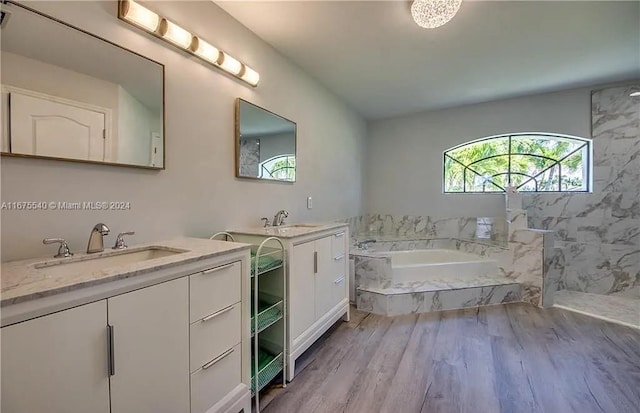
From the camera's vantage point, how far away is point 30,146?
1.12 metres

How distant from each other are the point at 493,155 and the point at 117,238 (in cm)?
447

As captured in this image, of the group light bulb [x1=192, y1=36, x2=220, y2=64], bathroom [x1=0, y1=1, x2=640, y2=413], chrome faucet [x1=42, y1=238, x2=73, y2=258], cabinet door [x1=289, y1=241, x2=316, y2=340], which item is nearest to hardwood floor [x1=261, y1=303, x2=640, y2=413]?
bathroom [x1=0, y1=1, x2=640, y2=413]

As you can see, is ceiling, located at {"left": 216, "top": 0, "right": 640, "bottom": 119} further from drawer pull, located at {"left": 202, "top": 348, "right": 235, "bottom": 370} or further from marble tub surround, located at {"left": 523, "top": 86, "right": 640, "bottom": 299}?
drawer pull, located at {"left": 202, "top": 348, "right": 235, "bottom": 370}

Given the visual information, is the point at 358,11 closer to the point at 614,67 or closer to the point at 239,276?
the point at 239,276

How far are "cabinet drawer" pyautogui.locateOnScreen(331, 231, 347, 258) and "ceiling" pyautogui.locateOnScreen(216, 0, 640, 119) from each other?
1557 millimetres

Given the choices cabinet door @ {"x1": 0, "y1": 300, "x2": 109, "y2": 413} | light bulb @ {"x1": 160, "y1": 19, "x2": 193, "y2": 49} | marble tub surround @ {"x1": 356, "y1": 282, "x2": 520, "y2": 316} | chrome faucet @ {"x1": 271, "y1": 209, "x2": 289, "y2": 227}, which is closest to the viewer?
cabinet door @ {"x1": 0, "y1": 300, "x2": 109, "y2": 413}

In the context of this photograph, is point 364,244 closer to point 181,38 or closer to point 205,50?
point 205,50

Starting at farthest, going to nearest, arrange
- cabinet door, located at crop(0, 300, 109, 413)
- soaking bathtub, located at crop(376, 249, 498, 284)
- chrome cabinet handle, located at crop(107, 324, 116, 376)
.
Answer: soaking bathtub, located at crop(376, 249, 498, 284) < chrome cabinet handle, located at crop(107, 324, 116, 376) < cabinet door, located at crop(0, 300, 109, 413)

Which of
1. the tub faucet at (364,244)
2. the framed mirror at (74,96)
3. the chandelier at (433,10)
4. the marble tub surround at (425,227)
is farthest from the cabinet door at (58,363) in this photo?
the marble tub surround at (425,227)

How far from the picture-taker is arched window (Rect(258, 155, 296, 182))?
2398 millimetres

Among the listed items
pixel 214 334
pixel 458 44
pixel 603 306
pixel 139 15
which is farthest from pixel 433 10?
pixel 603 306

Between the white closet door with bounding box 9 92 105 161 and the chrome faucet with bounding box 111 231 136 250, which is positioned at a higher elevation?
the white closet door with bounding box 9 92 105 161

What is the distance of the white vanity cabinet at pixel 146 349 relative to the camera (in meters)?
0.76

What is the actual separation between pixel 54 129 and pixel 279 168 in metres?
1.58
